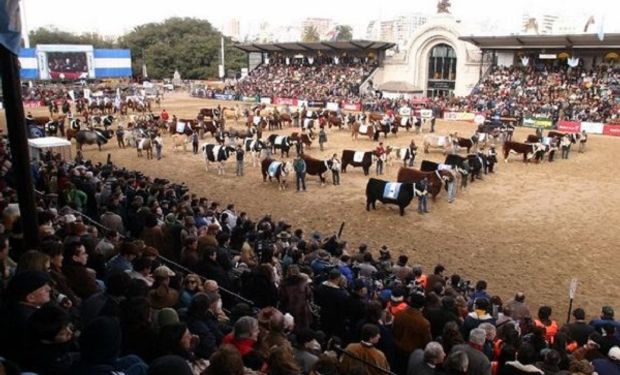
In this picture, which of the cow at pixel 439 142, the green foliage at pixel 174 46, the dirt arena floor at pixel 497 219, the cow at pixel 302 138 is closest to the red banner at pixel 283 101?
the cow at pixel 302 138

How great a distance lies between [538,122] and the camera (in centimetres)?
3497

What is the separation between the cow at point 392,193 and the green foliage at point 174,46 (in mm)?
66315

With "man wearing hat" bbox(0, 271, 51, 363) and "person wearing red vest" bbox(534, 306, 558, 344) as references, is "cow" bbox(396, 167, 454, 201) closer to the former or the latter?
"person wearing red vest" bbox(534, 306, 558, 344)

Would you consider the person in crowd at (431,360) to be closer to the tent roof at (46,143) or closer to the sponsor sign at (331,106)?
the tent roof at (46,143)

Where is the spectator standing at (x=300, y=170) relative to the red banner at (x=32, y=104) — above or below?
below

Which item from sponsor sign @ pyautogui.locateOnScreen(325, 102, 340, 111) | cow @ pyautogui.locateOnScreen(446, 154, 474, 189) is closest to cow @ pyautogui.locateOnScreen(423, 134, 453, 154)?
cow @ pyautogui.locateOnScreen(446, 154, 474, 189)

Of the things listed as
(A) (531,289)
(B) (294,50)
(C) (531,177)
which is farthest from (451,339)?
(B) (294,50)

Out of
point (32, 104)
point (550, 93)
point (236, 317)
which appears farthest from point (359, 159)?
point (32, 104)

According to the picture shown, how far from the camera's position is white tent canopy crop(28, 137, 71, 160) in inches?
692

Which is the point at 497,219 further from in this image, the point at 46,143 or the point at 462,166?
the point at 46,143

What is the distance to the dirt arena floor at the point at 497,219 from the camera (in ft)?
37.0

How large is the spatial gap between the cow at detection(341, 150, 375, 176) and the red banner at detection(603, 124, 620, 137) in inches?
782

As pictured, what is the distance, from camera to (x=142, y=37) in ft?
268

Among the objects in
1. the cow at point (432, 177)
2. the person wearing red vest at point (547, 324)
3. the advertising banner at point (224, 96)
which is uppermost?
the advertising banner at point (224, 96)
